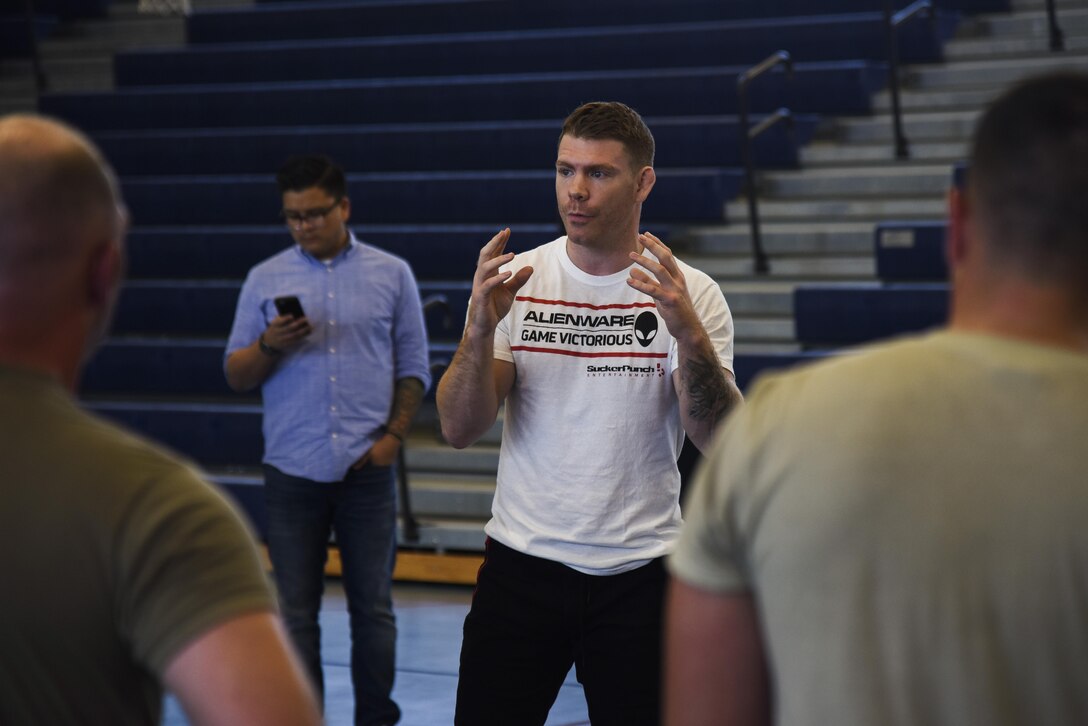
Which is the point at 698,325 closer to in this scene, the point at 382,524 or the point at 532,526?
the point at 532,526

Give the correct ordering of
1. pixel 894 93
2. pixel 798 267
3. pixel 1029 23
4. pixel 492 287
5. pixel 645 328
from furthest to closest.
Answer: pixel 1029 23 → pixel 894 93 → pixel 798 267 → pixel 645 328 → pixel 492 287

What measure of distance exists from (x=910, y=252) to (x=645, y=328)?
13.4 feet

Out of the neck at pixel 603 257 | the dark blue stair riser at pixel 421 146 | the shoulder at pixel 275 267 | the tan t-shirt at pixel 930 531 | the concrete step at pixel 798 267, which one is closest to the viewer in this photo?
the tan t-shirt at pixel 930 531

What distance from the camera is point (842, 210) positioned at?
24.0ft

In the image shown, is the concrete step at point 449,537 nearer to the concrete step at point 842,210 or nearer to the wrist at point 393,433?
the wrist at point 393,433

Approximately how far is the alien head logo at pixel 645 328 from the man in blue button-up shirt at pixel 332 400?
5.11ft

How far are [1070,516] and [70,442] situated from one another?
33.6 inches

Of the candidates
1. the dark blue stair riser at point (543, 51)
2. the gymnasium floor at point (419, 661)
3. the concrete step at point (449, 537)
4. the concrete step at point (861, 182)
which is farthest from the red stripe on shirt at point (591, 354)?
the dark blue stair riser at point (543, 51)

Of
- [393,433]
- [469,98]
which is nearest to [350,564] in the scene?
[393,433]

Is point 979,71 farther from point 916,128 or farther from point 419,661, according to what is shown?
point 419,661

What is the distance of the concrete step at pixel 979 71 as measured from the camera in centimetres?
752

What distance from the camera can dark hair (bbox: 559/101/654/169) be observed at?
9.44 feet

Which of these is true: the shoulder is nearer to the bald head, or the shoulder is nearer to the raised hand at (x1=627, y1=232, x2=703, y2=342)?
the raised hand at (x1=627, y1=232, x2=703, y2=342)

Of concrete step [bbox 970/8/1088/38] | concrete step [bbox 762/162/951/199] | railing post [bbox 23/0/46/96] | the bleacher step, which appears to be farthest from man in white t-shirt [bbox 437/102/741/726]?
railing post [bbox 23/0/46/96]
